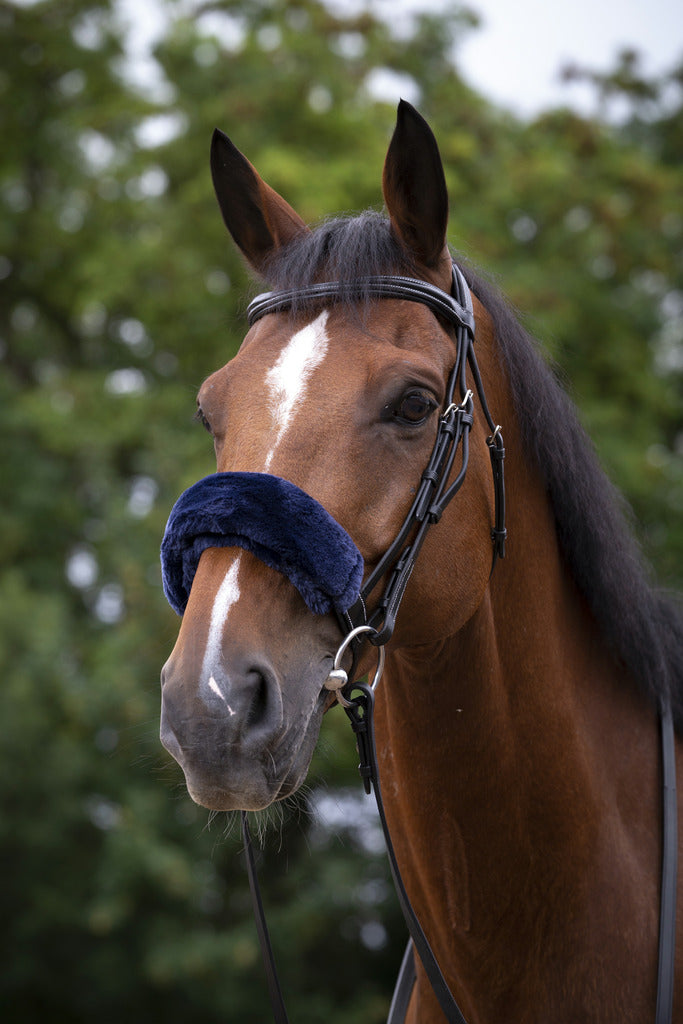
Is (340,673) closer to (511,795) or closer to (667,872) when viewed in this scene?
(511,795)

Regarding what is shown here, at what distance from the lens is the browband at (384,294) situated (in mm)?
2289

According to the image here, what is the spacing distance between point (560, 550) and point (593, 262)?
858 centimetres

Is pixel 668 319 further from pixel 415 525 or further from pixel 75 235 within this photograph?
pixel 415 525

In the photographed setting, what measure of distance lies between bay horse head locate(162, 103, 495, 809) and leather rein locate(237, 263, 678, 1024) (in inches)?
0.6

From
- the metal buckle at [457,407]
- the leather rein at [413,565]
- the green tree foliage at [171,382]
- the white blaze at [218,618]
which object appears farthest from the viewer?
the green tree foliage at [171,382]

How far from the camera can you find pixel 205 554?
196cm

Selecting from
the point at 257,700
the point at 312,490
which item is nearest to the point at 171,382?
the point at 312,490

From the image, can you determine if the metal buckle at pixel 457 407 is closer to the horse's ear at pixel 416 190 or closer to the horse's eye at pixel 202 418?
the horse's ear at pixel 416 190

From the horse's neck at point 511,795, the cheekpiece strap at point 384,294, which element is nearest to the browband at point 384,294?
the cheekpiece strap at point 384,294

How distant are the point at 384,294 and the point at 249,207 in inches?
25.0

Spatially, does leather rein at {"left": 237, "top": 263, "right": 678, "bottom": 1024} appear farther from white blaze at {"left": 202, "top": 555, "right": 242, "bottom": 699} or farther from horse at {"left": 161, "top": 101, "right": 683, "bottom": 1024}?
white blaze at {"left": 202, "top": 555, "right": 242, "bottom": 699}

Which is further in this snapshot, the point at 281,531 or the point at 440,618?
the point at 440,618

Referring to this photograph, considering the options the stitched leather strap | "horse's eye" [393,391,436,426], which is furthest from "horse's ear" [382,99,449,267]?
the stitched leather strap

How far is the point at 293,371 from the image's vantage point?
2145 millimetres
